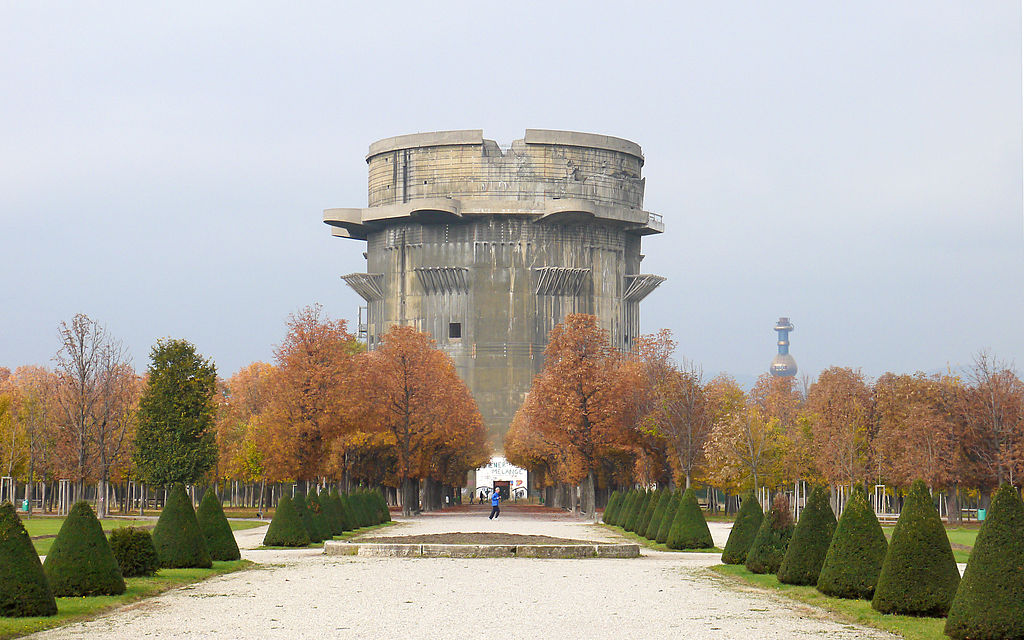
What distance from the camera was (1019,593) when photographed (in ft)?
Result: 50.4

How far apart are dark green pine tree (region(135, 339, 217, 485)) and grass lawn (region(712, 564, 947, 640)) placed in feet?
132

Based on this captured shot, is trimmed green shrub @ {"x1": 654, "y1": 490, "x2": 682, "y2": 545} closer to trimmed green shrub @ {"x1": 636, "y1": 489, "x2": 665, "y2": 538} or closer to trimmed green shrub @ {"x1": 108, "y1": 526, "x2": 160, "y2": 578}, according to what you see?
trimmed green shrub @ {"x1": 636, "y1": 489, "x2": 665, "y2": 538}

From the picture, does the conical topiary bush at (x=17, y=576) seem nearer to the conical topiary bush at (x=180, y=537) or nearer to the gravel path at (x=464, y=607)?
the gravel path at (x=464, y=607)

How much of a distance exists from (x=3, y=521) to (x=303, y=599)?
5533mm

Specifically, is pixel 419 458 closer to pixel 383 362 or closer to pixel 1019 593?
pixel 383 362

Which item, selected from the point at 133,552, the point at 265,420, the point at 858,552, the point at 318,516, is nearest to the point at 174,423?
the point at 265,420

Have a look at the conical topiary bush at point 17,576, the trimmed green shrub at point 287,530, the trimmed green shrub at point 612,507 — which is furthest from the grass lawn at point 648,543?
the conical topiary bush at point 17,576

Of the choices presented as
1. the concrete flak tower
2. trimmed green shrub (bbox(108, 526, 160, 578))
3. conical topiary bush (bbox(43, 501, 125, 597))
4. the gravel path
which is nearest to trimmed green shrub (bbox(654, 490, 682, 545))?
the gravel path

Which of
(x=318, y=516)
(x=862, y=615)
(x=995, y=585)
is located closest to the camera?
(x=995, y=585)

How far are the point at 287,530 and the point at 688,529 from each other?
486 inches

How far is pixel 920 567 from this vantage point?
59.2 ft

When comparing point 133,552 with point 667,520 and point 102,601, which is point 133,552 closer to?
point 102,601

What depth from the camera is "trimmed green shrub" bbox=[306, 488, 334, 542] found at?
39.6 meters

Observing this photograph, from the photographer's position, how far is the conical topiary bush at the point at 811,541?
2336cm
